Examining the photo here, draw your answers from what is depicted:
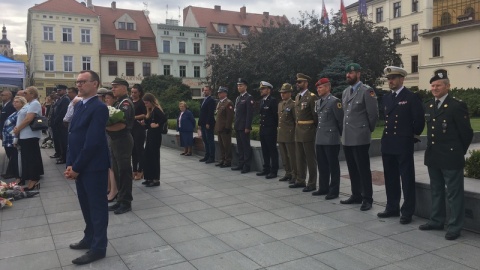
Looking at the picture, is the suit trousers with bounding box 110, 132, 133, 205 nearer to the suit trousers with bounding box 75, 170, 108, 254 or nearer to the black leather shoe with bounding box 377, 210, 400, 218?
the suit trousers with bounding box 75, 170, 108, 254

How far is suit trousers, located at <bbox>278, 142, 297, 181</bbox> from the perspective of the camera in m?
8.02

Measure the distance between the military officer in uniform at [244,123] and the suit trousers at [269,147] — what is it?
0.49 metres

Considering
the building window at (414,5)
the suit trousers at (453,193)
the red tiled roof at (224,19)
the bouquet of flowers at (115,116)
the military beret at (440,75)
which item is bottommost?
the suit trousers at (453,193)

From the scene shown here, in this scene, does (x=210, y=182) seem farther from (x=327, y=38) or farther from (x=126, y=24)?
(x=126, y=24)

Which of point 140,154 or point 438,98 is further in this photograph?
point 140,154

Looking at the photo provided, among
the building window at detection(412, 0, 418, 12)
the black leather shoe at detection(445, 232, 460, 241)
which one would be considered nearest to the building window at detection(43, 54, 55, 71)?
the building window at detection(412, 0, 418, 12)

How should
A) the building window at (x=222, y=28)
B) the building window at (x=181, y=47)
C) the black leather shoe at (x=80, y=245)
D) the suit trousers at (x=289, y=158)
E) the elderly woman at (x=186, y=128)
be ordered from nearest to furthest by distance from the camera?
the black leather shoe at (x=80, y=245) → the suit trousers at (x=289, y=158) → the elderly woman at (x=186, y=128) → the building window at (x=181, y=47) → the building window at (x=222, y=28)

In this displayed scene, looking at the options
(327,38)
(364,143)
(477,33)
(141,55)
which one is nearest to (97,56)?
(141,55)

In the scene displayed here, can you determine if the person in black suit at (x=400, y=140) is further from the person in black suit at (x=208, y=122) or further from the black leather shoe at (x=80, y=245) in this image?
the person in black suit at (x=208, y=122)

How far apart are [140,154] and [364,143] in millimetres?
4785

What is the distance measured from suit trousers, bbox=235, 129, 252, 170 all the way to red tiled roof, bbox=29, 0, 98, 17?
141ft

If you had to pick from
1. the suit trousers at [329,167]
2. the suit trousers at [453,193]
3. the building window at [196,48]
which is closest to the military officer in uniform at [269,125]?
the suit trousers at [329,167]

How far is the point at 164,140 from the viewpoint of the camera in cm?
1588

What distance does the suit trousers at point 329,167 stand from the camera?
271 inches
